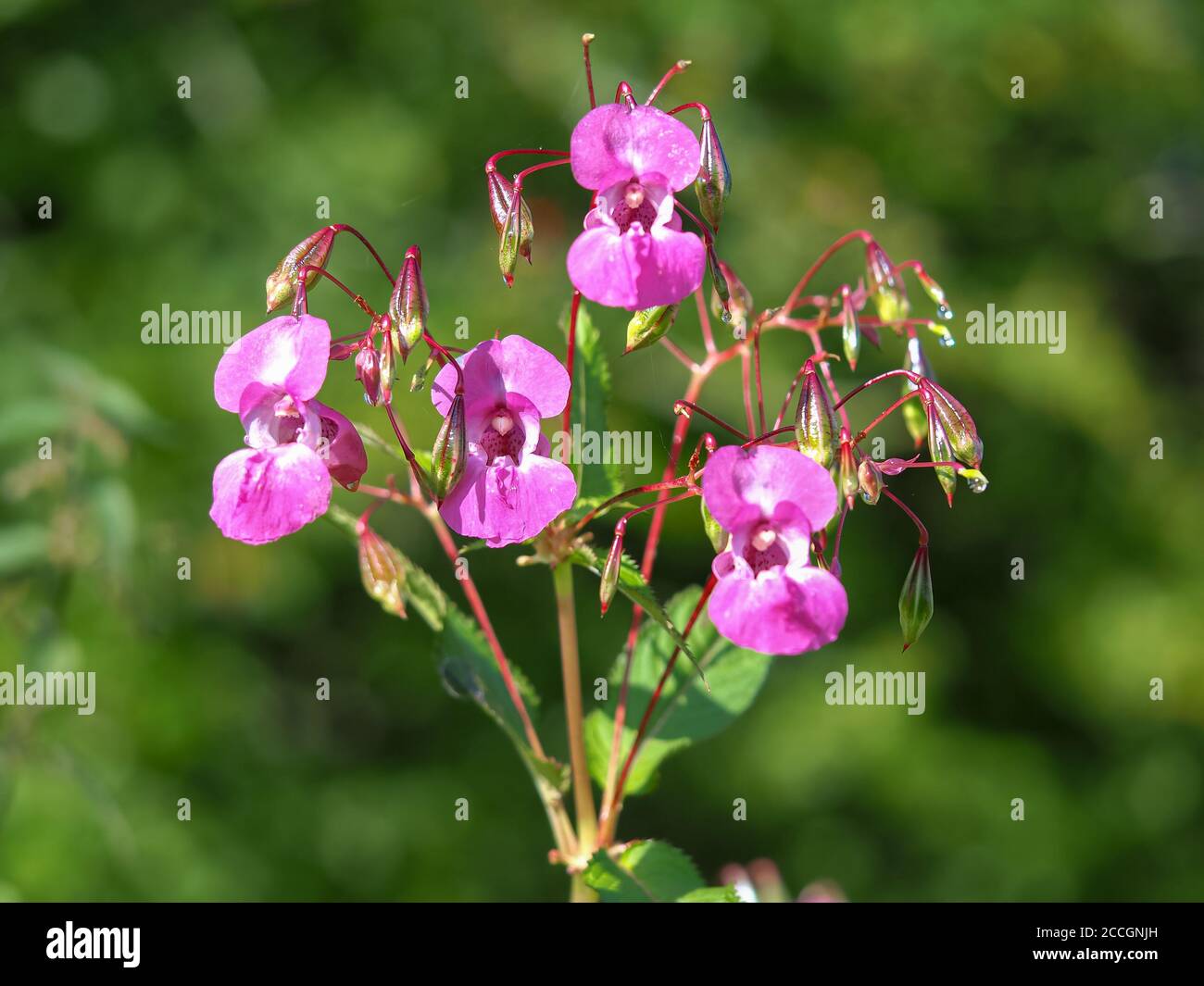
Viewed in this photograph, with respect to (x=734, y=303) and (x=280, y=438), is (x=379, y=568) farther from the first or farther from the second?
(x=734, y=303)

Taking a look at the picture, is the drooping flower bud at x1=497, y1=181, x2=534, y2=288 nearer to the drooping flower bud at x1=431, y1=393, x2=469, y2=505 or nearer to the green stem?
the drooping flower bud at x1=431, y1=393, x2=469, y2=505

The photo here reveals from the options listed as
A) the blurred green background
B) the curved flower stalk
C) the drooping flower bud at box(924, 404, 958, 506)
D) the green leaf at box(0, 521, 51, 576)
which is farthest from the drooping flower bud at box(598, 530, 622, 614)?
the blurred green background

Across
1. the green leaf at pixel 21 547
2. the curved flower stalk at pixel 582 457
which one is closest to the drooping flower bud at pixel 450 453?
the curved flower stalk at pixel 582 457

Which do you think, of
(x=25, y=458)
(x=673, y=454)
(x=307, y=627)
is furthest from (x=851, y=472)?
(x=307, y=627)

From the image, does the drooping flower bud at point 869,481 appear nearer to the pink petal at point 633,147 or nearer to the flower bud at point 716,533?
the flower bud at point 716,533

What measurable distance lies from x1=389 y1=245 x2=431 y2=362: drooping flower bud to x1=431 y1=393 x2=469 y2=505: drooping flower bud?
0.15 feet

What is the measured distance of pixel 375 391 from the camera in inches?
29.1

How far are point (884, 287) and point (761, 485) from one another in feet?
0.92

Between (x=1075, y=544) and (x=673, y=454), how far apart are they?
292 cm

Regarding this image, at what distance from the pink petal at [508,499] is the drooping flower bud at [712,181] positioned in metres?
0.19

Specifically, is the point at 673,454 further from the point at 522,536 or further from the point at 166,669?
the point at 166,669

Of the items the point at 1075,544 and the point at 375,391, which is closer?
the point at 375,391

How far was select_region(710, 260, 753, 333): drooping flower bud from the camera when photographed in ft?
2.64

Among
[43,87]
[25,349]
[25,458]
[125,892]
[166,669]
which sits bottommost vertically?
[125,892]
